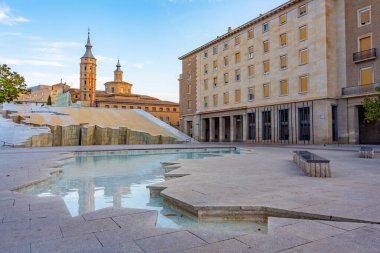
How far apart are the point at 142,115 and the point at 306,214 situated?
40174mm

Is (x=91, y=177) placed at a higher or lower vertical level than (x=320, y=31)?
lower

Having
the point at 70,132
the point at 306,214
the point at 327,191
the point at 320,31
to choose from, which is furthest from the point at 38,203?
the point at 320,31

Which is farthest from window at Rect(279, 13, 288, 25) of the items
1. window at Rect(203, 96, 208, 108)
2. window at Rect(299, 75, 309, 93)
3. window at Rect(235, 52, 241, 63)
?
window at Rect(203, 96, 208, 108)

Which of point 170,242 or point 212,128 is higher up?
point 212,128

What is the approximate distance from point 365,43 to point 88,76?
86.7m

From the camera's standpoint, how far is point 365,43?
26172 millimetres

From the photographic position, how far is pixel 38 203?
5328mm

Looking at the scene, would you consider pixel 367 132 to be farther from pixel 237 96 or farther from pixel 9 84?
pixel 9 84

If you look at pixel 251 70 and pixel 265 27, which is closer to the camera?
pixel 265 27

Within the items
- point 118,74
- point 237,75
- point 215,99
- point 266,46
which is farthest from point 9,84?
point 118,74

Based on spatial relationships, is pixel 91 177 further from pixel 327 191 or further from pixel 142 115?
pixel 142 115

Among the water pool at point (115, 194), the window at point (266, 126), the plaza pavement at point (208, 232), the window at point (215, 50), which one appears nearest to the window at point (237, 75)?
the window at point (215, 50)

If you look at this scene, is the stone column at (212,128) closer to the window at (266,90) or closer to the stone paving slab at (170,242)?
the window at (266,90)

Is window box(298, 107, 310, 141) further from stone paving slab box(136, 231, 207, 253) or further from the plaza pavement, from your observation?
stone paving slab box(136, 231, 207, 253)
